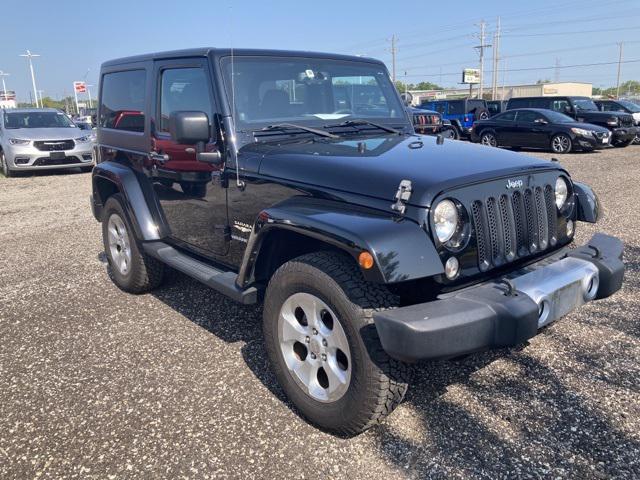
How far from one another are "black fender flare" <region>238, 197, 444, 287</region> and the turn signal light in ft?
0.05

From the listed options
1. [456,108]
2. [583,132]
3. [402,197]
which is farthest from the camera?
[456,108]

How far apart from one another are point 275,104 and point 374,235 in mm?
1623

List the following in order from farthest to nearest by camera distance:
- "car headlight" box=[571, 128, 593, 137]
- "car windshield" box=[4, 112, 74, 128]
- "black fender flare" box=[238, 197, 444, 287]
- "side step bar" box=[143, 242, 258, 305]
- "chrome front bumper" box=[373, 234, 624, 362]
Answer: "car headlight" box=[571, 128, 593, 137] < "car windshield" box=[4, 112, 74, 128] < "side step bar" box=[143, 242, 258, 305] < "black fender flare" box=[238, 197, 444, 287] < "chrome front bumper" box=[373, 234, 624, 362]

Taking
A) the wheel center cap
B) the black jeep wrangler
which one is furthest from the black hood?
the wheel center cap

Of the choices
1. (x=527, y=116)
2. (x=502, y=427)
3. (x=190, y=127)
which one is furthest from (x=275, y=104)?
(x=527, y=116)

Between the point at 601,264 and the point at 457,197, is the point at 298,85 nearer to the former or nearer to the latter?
the point at 457,197

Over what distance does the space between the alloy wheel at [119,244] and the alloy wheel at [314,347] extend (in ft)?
7.70

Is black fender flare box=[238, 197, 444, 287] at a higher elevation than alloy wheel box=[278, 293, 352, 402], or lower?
higher

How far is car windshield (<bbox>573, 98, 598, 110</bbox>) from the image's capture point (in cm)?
1825

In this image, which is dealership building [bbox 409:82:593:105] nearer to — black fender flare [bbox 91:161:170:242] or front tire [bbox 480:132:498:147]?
front tire [bbox 480:132:498:147]

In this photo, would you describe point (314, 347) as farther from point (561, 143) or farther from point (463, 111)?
point (463, 111)

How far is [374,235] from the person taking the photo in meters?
2.40

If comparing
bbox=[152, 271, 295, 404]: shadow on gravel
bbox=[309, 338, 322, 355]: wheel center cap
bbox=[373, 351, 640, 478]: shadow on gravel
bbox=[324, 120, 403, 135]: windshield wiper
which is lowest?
bbox=[373, 351, 640, 478]: shadow on gravel

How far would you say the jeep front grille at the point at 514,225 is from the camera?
270 centimetres
